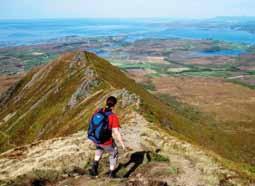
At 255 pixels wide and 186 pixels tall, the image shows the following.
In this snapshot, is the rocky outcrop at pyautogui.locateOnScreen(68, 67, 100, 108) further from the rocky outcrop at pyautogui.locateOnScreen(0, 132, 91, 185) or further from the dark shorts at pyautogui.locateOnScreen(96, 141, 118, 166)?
the dark shorts at pyautogui.locateOnScreen(96, 141, 118, 166)

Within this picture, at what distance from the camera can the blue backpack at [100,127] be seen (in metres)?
18.0

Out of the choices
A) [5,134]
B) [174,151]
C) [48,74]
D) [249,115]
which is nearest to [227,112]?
[249,115]

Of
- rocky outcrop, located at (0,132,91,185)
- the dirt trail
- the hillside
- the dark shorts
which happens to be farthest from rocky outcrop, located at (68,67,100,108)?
the dark shorts

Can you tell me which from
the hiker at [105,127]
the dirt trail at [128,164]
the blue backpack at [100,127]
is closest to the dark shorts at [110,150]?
the hiker at [105,127]

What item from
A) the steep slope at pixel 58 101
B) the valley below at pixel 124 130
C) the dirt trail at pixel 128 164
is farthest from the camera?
the steep slope at pixel 58 101

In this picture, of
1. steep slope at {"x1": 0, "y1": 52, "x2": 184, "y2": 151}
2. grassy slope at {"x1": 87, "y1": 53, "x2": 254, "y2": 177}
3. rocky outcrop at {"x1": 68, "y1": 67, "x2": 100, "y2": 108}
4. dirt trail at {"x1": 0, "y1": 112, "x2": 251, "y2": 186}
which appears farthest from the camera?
rocky outcrop at {"x1": 68, "y1": 67, "x2": 100, "y2": 108}

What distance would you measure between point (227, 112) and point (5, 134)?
114376 millimetres

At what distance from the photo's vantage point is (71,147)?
29172 millimetres

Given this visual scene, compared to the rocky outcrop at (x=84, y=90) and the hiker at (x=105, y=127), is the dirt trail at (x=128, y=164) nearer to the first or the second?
the hiker at (x=105, y=127)

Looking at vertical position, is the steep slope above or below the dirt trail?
below

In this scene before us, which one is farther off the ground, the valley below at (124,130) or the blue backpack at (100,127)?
the blue backpack at (100,127)

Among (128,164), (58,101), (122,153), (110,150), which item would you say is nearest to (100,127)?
(110,150)

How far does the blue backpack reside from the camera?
18.0 meters

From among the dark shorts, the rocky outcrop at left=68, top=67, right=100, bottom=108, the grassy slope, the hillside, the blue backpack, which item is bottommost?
the grassy slope
